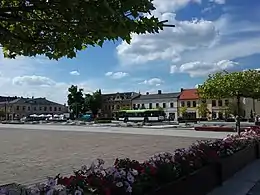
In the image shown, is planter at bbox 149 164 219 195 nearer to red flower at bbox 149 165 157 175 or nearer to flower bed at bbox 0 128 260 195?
flower bed at bbox 0 128 260 195

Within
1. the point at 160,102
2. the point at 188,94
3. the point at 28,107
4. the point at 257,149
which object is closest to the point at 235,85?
the point at 257,149

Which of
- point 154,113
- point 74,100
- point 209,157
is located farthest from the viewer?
point 74,100

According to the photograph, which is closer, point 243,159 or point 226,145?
point 226,145

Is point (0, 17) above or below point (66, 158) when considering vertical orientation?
above

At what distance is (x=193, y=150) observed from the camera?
8.04 meters

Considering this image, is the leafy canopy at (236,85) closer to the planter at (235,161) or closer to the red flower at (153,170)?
the planter at (235,161)

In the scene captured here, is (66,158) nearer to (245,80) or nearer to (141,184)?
(141,184)

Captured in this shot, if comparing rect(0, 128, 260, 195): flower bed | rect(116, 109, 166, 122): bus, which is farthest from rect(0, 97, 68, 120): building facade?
rect(0, 128, 260, 195): flower bed

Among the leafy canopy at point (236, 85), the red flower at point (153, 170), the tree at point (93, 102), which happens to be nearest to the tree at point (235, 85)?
the leafy canopy at point (236, 85)

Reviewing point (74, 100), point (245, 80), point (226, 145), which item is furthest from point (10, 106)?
point (226, 145)

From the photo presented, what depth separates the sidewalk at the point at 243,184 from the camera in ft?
25.3

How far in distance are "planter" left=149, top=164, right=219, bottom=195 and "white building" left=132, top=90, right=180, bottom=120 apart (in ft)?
300

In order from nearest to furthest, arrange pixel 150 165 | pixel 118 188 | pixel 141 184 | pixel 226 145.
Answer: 1. pixel 118 188
2. pixel 141 184
3. pixel 150 165
4. pixel 226 145

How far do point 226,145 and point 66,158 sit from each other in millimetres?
6768
